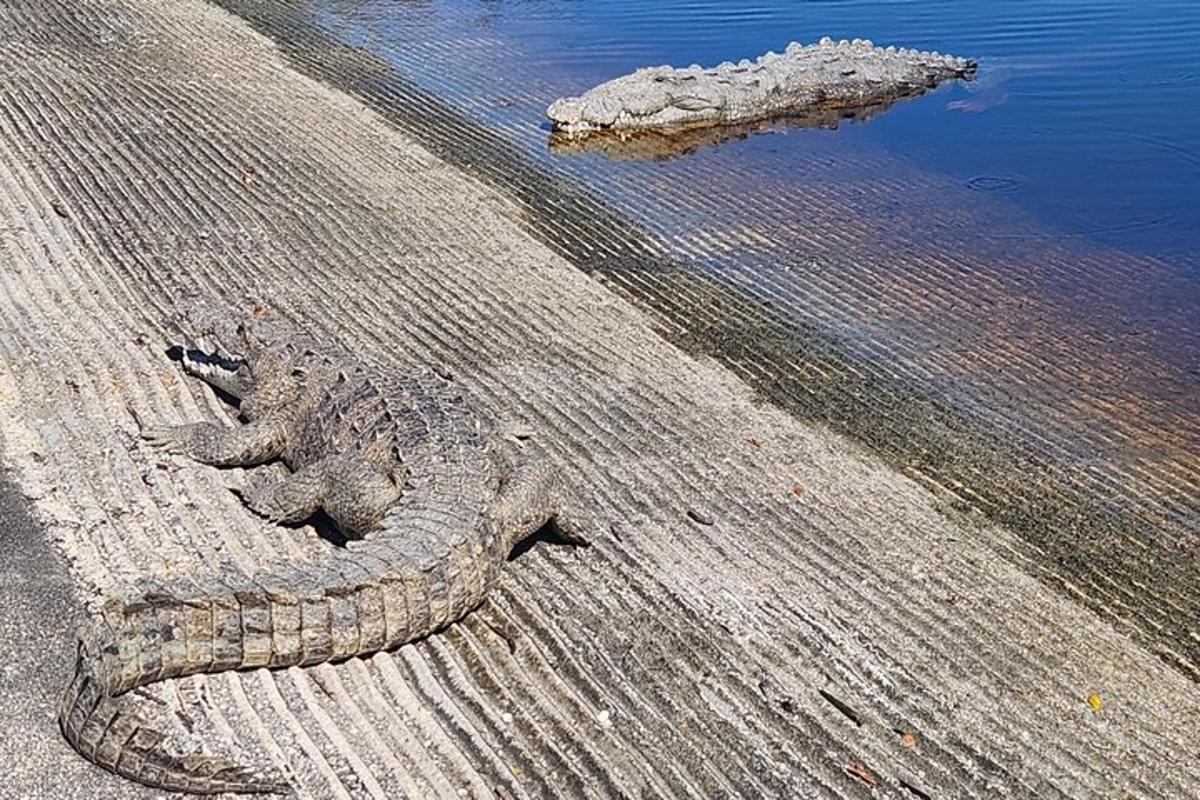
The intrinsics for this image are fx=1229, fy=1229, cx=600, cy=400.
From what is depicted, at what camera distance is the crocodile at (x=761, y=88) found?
16.0 meters

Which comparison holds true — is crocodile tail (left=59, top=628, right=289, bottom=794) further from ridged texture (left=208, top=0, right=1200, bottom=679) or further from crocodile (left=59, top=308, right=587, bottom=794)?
ridged texture (left=208, top=0, right=1200, bottom=679)

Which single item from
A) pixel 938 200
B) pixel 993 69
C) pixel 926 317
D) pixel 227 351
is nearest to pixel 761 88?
pixel 938 200

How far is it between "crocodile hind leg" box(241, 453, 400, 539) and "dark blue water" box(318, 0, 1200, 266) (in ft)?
30.2

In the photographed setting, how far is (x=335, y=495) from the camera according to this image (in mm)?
6633

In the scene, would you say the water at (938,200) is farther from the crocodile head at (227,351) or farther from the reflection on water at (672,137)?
the crocodile head at (227,351)

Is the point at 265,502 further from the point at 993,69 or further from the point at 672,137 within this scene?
the point at 993,69

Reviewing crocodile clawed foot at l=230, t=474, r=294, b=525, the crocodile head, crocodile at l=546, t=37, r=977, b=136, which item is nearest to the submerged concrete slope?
crocodile clawed foot at l=230, t=474, r=294, b=525

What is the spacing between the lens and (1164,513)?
8.07 m

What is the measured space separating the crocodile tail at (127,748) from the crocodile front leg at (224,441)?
235 centimetres

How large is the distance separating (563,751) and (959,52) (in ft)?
56.5

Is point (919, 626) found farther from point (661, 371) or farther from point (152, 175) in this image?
point (152, 175)

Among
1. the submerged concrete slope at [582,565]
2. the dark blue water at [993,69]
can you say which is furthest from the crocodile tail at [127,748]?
the dark blue water at [993,69]

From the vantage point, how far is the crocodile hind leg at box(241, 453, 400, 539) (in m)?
6.48

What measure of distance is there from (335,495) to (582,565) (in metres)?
1.39
